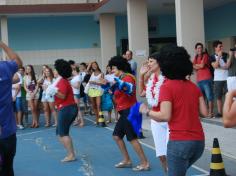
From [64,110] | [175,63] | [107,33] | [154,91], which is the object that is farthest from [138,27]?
[175,63]

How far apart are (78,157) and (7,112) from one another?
4.36 metres

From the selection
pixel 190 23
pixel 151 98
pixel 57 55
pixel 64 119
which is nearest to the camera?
pixel 151 98

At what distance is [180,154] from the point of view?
430cm

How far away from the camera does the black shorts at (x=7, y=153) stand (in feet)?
15.5

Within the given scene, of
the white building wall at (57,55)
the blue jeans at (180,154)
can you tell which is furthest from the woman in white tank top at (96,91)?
the blue jeans at (180,154)

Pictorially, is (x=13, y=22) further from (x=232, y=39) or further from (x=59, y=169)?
(x=59, y=169)

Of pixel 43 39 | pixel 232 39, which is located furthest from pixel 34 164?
pixel 43 39

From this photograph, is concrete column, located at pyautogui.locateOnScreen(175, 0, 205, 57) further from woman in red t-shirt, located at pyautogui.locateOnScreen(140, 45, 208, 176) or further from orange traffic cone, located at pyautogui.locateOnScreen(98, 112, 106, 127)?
woman in red t-shirt, located at pyautogui.locateOnScreen(140, 45, 208, 176)

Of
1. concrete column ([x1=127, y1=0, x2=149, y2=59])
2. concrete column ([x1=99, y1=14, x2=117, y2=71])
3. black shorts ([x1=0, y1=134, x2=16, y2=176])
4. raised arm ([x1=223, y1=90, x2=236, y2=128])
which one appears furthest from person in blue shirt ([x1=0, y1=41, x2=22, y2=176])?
concrete column ([x1=99, y1=14, x2=117, y2=71])

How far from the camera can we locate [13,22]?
71.6ft

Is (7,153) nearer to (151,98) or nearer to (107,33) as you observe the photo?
(151,98)

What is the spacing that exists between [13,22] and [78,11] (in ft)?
11.2

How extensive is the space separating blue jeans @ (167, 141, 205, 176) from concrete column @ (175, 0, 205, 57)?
8.27 metres

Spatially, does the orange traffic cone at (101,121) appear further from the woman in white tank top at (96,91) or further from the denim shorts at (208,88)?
the denim shorts at (208,88)
